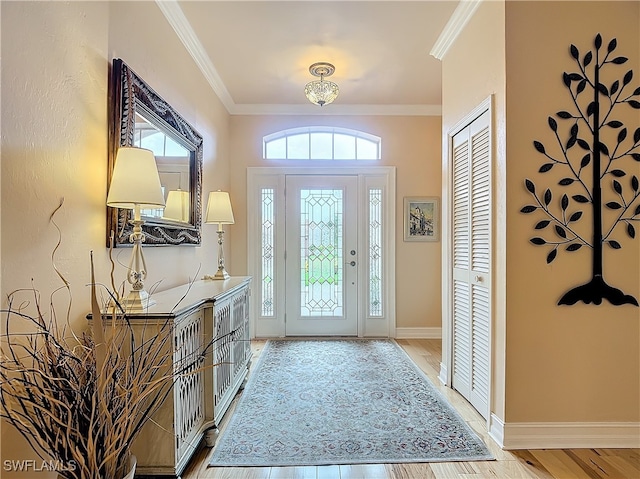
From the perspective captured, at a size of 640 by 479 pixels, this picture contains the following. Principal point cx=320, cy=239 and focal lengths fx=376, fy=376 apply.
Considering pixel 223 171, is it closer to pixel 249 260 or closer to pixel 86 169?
pixel 249 260

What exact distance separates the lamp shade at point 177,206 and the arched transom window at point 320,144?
186 cm

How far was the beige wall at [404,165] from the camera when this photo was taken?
4.56m

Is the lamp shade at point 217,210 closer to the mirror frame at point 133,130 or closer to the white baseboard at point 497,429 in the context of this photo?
the mirror frame at point 133,130

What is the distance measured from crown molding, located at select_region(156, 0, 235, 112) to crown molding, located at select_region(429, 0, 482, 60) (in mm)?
1917

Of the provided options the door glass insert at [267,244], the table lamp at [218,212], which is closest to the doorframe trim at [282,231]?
the door glass insert at [267,244]

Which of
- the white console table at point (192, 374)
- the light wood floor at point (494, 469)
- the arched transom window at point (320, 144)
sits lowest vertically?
the light wood floor at point (494, 469)

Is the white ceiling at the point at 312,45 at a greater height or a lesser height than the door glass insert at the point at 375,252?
greater

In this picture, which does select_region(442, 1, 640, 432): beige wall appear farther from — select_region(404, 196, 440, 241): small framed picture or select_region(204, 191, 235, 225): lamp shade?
select_region(404, 196, 440, 241): small framed picture

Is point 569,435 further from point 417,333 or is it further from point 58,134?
point 58,134

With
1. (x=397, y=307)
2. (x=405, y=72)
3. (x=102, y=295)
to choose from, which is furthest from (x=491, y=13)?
(x=397, y=307)

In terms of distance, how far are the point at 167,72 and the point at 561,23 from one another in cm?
250

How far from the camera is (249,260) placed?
4.52m

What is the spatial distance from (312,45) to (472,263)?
2.13 m

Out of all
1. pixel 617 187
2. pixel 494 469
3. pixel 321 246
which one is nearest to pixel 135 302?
pixel 494 469
